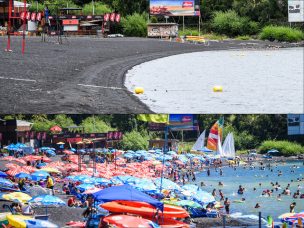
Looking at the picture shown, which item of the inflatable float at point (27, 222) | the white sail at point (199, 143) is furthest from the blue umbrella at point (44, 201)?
the white sail at point (199, 143)

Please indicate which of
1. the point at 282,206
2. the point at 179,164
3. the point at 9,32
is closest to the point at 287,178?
the point at 179,164

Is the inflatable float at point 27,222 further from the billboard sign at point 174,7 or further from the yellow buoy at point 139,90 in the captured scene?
the billboard sign at point 174,7

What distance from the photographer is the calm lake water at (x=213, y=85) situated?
1073 cm

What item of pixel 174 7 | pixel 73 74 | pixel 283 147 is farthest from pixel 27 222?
pixel 283 147

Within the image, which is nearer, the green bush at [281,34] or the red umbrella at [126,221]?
the red umbrella at [126,221]

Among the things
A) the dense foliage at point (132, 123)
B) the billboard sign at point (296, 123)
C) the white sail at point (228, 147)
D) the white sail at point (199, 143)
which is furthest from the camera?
the white sail at point (228, 147)

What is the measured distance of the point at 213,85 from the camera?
11.0 metres

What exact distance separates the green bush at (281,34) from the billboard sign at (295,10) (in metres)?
0.23

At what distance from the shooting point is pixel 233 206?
2355 centimetres

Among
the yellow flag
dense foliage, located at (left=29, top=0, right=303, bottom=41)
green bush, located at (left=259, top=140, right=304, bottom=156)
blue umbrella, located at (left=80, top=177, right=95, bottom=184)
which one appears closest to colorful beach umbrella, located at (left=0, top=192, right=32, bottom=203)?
the yellow flag

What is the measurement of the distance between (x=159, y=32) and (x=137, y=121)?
7.13ft

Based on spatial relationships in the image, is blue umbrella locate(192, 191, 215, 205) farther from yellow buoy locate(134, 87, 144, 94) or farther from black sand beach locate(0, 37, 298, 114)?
yellow buoy locate(134, 87, 144, 94)

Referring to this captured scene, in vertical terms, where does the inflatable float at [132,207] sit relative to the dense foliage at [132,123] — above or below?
below

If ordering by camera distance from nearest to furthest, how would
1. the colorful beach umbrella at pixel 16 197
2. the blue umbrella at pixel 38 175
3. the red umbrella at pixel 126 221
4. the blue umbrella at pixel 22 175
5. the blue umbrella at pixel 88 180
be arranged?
the red umbrella at pixel 126 221, the colorful beach umbrella at pixel 16 197, the blue umbrella at pixel 22 175, the blue umbrella at pixel 88 180, the blue umbrella at pixel 38 175
